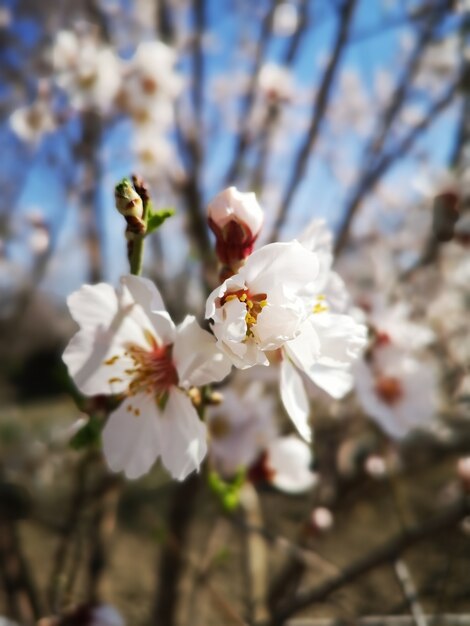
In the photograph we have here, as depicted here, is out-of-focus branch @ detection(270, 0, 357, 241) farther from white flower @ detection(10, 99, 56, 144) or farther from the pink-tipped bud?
white flower @ detection(10, 99, 56, 144)

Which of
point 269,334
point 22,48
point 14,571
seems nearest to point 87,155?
point 22,48

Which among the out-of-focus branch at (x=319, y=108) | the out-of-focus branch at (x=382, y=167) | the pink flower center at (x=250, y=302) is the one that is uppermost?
the out-of-focus branch at (x=319, y=108)

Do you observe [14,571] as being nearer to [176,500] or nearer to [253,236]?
[176,500]

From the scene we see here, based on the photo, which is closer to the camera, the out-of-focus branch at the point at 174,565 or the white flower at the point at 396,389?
the white flower at the point at 396,389

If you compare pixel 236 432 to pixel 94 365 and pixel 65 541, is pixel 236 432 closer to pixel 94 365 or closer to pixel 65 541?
pixel 94 365

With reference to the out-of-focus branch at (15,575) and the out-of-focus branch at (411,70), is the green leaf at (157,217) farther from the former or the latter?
the out-of-focus branch at (411,70)

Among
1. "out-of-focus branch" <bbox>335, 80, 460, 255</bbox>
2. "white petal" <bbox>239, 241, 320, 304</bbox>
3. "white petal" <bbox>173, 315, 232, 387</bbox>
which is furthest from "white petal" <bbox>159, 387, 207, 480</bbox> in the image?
"out-of-focus branch" <bbox>335, 80, 460, 255</bbox>

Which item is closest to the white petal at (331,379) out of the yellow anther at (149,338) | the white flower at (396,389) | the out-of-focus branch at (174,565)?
the yellow anther at (149,338)
